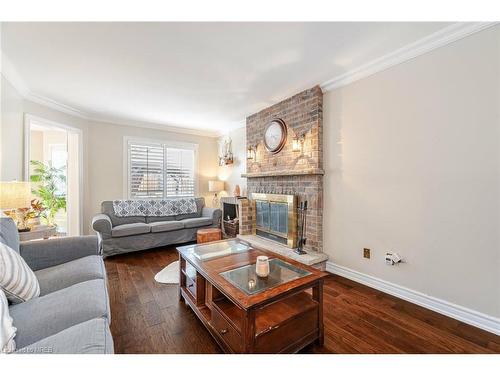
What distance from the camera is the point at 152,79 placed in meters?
2.62

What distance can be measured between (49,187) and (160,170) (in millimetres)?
2247

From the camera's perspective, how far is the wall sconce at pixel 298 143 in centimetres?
298

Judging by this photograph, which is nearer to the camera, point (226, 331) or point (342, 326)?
point (226, 331)

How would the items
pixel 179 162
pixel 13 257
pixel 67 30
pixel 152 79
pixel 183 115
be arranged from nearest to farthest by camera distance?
pixel 13 257, pixel 67 30, pixel 152 79, pixel 183 115, pixel 179 162

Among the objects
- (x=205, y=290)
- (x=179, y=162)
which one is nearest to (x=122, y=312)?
(x=205, y=290)

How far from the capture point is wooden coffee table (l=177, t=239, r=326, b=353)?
1237 mm

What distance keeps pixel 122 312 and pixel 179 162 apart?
3626 millimetres

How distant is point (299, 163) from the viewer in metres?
3.03

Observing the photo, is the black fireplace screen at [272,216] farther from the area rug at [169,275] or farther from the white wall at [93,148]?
the white wall at [93,148]

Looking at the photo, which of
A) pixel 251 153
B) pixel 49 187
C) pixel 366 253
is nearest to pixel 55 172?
pixel 49 187

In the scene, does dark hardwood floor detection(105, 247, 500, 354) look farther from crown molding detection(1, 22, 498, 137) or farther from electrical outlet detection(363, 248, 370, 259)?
crown molding detection(1, 22, 498, 137)

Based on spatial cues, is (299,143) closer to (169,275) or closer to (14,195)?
(169,275)
